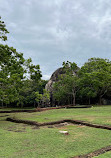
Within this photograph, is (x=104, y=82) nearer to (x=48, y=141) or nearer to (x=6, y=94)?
(x=6, y=94)

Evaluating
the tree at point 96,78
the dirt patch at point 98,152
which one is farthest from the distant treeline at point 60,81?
the dirt patch at point 98,152

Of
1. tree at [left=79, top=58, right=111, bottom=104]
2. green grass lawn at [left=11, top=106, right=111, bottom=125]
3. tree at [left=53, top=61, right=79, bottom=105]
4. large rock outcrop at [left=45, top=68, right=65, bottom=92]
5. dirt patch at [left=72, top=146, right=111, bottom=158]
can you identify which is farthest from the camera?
large rock outcrop at [left=45, top=68, right=65, bottom=92]

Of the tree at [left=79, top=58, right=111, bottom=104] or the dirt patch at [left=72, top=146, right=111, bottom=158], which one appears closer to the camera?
the dirt patch at [left=72, top=146, right=111, bottom=158]

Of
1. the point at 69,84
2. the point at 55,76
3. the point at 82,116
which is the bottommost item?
the point at 82,116

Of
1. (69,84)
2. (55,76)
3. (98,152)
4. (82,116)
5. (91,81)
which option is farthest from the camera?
(55,76)

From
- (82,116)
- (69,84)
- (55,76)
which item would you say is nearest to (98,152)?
(82,116)

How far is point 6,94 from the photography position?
11125 millimetres

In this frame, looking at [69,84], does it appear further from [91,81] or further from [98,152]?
[98,152]

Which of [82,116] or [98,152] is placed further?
[82,116]

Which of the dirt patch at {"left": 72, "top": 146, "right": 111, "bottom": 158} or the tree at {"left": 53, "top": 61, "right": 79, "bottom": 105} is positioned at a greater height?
the tree at {"left": 53, "top": 61, "right": 79, "bottom": 105}

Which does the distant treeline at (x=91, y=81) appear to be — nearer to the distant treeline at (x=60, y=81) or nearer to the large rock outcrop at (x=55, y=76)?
the distant treeline at (x=60, y=81)

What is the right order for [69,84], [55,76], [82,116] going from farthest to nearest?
[55,76] < [69,84] < [82,116]

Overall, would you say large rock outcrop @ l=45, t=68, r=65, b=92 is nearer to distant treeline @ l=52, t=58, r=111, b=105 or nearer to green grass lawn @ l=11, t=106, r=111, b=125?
distant treeline @ l=52, t=58, r=111, b=105

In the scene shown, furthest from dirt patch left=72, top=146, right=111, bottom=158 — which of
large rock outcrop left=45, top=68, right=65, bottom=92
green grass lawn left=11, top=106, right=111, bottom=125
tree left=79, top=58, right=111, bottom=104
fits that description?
large rock outcrop left=45, top=68, right=65, bottom=92
